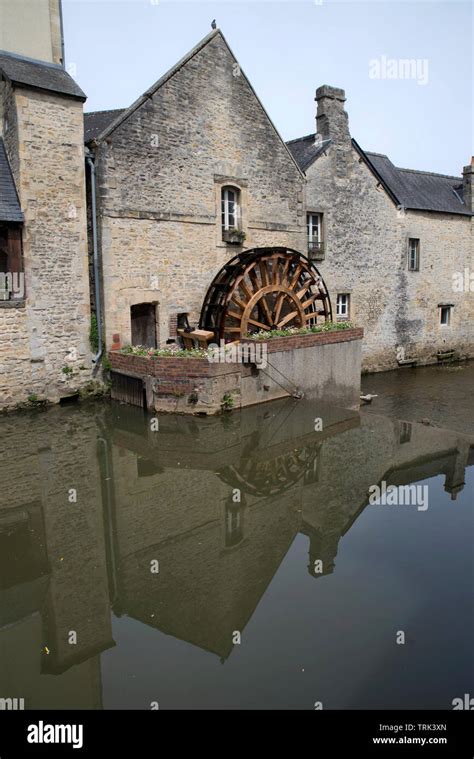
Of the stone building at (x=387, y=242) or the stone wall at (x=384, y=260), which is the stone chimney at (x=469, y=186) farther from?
the stone wall at (x=384, y=260)

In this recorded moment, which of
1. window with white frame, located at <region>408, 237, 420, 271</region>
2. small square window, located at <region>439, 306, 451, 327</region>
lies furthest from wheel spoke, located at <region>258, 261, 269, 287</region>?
small square window, located at <region>439, 306, 451, 327</region>

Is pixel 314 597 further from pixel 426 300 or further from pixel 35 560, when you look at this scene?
pixel 426 300

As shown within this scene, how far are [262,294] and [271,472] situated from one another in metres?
5.99

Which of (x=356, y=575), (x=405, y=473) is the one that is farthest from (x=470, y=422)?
(x=356, y=575)

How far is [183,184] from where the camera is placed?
41.7 ft

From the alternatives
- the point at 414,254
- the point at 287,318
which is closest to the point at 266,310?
the point at 287,318

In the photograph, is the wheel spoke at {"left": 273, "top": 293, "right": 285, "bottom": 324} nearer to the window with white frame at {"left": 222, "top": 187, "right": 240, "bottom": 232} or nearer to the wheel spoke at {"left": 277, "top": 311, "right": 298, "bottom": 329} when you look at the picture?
the wheel spoke at {"left": 277, "top": 311, "right": 298, "bottom": 329}

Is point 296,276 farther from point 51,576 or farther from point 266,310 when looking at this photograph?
point 51,576

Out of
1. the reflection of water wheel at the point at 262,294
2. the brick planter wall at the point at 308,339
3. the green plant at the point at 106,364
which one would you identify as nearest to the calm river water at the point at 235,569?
the brick planter wall at the point at 308,339

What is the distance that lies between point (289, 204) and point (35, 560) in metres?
12.2

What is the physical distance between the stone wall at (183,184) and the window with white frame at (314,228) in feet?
5.57

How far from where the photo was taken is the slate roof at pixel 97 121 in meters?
12.1

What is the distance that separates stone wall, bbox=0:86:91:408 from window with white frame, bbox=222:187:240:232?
12.8ft

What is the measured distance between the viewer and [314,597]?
15.2 ft
